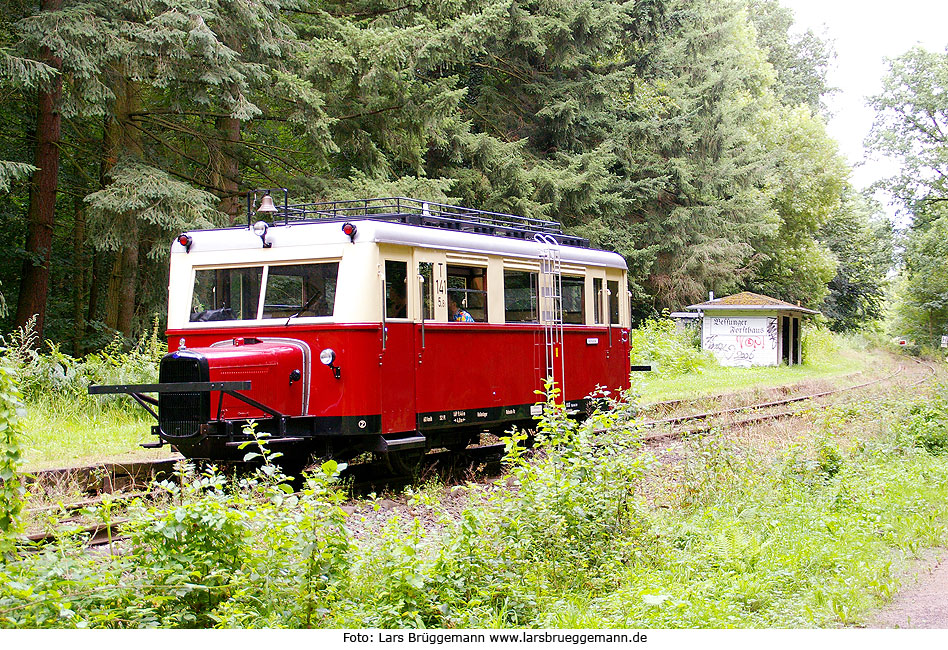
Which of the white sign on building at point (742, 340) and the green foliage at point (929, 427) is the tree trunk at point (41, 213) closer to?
the green foliage at point (929, 427)

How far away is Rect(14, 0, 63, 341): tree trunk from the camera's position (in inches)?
814

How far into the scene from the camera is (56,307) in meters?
25.7

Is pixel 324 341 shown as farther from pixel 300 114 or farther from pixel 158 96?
pixel 158 96

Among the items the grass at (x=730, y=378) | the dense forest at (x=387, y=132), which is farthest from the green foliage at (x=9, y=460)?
the grass at (x=730, y=378)

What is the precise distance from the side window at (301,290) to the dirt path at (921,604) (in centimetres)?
630

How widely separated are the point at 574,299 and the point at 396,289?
13.9 ft

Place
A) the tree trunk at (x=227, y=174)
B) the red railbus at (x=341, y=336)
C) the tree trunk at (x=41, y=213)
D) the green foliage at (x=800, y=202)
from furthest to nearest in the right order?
1. the green foliage at (x=800, y=202)
2. the tree trunk at (x=41, y=213)
3. the tree trunk at (x=227, y=174)
4. the red railbus at (x=341, y=336)

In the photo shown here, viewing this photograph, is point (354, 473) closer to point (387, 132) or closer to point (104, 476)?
point (104, 476)

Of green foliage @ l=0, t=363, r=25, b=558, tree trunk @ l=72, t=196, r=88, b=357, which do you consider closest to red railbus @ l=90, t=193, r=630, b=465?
green foliage @ l=0, t=363, r=25, b=558

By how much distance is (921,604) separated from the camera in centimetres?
616

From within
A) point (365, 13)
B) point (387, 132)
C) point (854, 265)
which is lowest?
point (387, 132)

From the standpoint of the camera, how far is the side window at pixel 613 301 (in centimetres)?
1527

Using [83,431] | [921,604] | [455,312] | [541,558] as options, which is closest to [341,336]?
[455,312]
